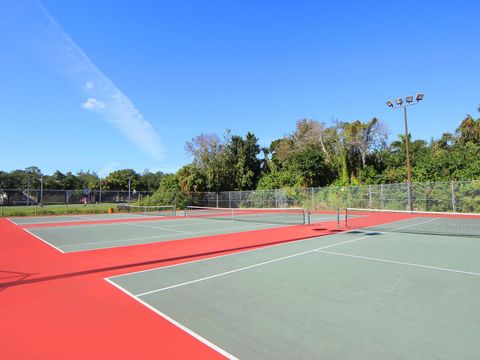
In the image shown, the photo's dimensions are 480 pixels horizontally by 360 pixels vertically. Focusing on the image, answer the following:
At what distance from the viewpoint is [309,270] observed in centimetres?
752

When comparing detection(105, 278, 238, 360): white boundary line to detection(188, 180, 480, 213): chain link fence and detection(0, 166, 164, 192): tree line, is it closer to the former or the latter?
detection(188, 180, 480, 213): chain link fence

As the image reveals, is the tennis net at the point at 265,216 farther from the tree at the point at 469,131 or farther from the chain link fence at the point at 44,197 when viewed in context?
the tree at the point at 469,131

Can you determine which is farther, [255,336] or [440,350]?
[255,336]

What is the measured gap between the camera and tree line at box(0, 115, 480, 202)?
3500 cm

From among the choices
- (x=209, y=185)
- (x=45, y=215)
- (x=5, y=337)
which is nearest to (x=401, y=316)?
(x=5, y=337)

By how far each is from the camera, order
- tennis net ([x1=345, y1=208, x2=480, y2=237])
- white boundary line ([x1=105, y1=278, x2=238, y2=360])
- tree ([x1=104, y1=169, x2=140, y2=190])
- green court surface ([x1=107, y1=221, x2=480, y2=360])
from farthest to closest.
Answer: tree ([x1=104, y1=169, x2=140, y2=190]) < tennis net ([x1=345, y1=208, x2=480, y2=237]) < green court surface ([x1=107, y1=221, x2=480, y2=360]) < white boundary line ([x1=105, y1=278, x2=238, y2=360])

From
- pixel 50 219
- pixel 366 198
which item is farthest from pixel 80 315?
pixel 366 198

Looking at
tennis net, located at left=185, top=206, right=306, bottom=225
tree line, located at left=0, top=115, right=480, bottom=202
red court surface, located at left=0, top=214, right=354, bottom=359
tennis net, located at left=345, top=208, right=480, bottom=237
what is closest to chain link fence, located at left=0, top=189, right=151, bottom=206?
tree line, located at left=0, top=115, right=480, bottom=202

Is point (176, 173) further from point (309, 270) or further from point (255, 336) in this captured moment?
point (255, 336)

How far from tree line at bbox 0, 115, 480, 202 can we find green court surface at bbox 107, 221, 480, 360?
30.0m

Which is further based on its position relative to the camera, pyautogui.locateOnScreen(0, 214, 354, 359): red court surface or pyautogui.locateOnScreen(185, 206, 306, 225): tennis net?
pyautogui.locateOnScreen(185, 206, 306, 225): tennis net

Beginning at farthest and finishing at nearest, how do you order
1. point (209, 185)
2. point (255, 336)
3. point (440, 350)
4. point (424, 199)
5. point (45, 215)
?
point (209, 185) → point (45, 215) → point (424, 199) → point (255, 336) → point (440, 350)

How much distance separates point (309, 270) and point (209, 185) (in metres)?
39.9

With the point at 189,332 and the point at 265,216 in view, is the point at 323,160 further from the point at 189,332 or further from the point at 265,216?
the point at 189,332
